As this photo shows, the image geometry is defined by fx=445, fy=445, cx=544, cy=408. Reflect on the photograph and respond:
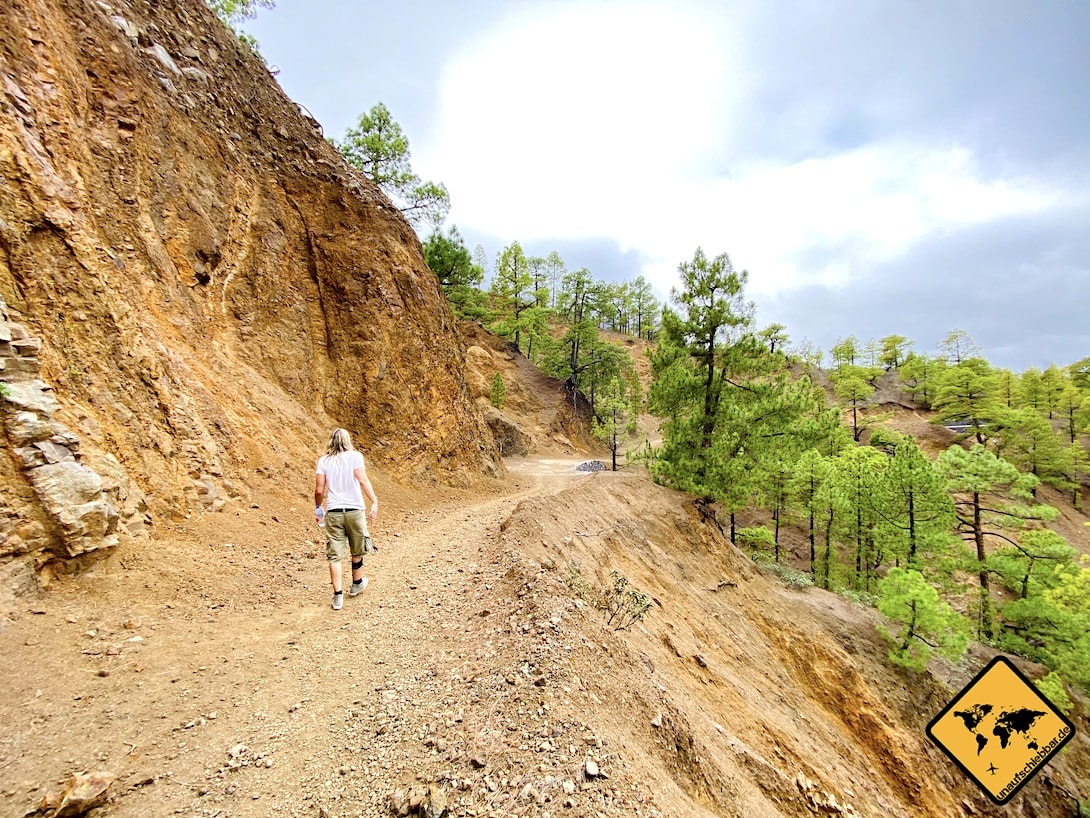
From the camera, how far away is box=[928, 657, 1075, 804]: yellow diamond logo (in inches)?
92.0

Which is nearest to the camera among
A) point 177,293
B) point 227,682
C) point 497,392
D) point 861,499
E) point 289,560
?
point 227,682

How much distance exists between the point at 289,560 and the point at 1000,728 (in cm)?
780

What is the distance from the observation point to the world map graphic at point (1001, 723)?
235cm

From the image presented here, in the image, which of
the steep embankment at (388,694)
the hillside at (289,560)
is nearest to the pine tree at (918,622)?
the hillside at (289,560)

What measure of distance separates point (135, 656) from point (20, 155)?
714 centimetres

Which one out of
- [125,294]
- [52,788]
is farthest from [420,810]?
[125,294]

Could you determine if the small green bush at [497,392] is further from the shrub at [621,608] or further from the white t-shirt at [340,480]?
the white t-shirt at [340,480]

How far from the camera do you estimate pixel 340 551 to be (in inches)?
219

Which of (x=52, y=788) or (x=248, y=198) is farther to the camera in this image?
(x=248, y=198)

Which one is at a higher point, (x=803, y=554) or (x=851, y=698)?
(x=851, y=698)

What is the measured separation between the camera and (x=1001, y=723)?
7.79 ft

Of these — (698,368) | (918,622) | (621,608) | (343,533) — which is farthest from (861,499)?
(343,533)

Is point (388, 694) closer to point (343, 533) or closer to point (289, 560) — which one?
point (343, 533)

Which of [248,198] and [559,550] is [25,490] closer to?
[559,550]
